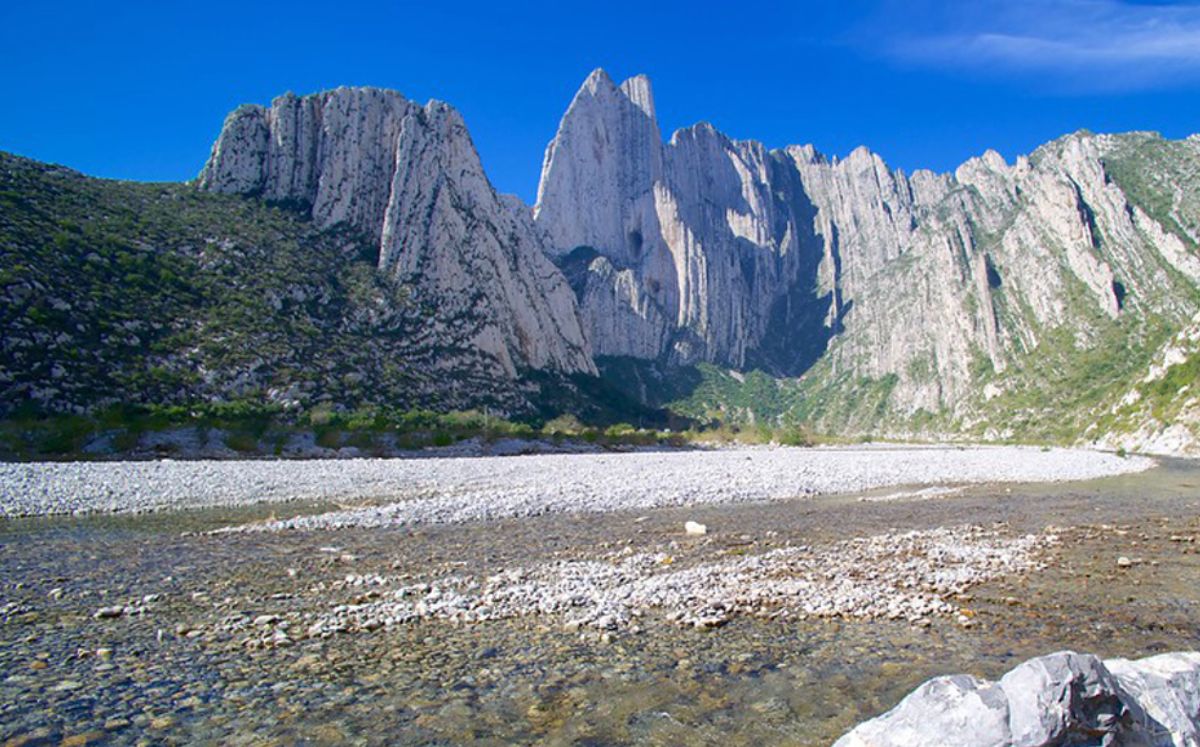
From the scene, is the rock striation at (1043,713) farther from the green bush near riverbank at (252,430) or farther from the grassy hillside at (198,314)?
the grassy hillside at (198,314)

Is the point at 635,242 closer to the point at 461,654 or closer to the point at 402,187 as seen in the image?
the point at 402,187

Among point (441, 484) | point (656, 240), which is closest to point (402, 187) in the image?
point (441, 484)

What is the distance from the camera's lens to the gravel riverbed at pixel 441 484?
17922mm

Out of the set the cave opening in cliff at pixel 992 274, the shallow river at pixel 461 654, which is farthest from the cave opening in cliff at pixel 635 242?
the shallow river at pixel 461 654

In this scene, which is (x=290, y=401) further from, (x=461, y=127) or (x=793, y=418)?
(x=793, y=418)

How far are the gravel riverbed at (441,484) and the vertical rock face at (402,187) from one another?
122 ft

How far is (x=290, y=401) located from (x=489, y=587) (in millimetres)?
37906

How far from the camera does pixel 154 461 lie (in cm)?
2903

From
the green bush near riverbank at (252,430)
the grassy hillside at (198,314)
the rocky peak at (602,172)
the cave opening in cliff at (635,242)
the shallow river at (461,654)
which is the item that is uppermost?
the rocky peak at (602,172)

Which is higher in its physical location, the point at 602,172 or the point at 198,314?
the point at 602,172

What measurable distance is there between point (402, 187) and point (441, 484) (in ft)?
180

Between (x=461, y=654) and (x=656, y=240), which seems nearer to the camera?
(x=461, y=654)

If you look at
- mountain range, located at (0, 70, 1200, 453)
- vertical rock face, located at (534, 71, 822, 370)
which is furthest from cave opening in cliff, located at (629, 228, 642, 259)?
mountain range, located at (0, 70, 1200, 453)

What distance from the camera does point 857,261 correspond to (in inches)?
7362
